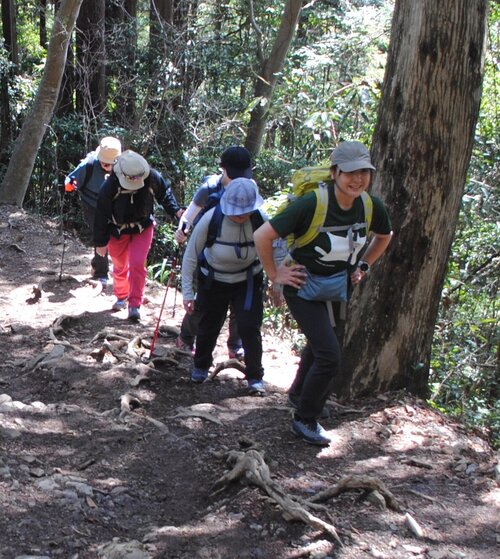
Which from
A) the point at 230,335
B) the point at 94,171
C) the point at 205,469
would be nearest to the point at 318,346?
the point at 205,469

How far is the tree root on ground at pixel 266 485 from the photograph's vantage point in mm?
3502

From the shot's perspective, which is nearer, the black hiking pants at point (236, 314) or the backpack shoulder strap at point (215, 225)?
the backpack shoulder strap at point (215, 225)

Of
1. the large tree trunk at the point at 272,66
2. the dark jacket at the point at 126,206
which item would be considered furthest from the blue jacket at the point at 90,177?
the large tree trunk at the point at 272,66

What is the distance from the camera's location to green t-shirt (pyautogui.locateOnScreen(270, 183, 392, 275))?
4277 millimetres

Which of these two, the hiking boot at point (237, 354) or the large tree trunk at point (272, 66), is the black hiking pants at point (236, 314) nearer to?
the hiking boot at point (237, 354)

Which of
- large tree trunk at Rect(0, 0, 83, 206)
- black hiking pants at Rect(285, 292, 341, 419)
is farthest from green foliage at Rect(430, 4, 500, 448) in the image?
large tree trunk at Rect(0, 0, 83, 206)

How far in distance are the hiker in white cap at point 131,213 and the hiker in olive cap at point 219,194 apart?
87 cm

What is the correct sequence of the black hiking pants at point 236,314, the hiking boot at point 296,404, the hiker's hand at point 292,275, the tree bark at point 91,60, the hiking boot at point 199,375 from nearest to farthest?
the hiker's hand at point 292,275
the hiking boot at point 296,404
the black hiking pants at point 236,314
the hiking boot at point 199,375
the tree bark at point 91,60

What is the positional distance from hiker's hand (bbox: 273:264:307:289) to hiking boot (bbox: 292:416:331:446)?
1013 millimetres

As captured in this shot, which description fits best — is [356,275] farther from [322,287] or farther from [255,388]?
[255,388]

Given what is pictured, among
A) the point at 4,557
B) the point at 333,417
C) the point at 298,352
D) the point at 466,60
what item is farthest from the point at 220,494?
the point at 298,352

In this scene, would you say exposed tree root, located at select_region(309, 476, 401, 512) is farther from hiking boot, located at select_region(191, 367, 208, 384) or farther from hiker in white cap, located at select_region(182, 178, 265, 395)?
hiking boot, located at select_region(191, 367, 208, 384)

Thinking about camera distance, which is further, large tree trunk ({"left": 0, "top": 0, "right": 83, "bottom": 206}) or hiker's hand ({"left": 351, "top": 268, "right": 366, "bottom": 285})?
large tree trunk ({"left": 0, "top": 0, "right": 83, "bottom": 206})

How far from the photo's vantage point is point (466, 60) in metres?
5.11
